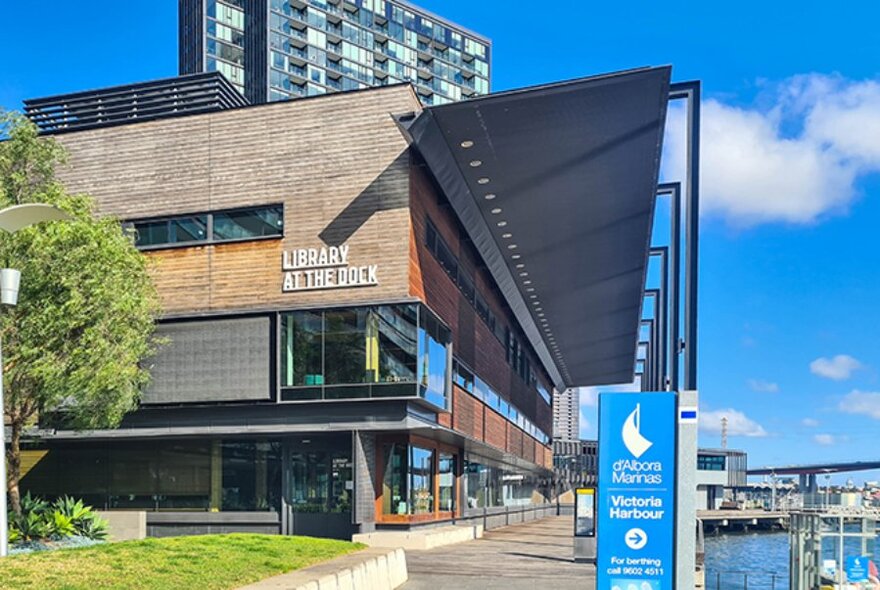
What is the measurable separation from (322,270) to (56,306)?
888 centimetres

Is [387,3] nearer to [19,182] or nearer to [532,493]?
[532,493]

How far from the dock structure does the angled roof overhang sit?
7513 cm

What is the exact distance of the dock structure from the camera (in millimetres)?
117000

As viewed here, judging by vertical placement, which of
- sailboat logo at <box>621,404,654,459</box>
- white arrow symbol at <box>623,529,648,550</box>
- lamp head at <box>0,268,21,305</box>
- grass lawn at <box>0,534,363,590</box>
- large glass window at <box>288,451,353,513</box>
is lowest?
large glass window at <box>288,451,353,513</box>

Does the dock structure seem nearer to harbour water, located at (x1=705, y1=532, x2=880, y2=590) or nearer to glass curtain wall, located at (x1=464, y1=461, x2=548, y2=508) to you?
harbour water, located at (x1=705, y1=532, x2=880, y2=590)

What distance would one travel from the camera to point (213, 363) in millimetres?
29672

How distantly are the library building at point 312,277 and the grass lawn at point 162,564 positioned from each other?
1086cm

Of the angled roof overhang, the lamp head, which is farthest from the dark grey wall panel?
the lamp head

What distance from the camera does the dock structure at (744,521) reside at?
4606 inches

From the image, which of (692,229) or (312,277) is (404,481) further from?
(692,229)

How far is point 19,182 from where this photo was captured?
22.6m

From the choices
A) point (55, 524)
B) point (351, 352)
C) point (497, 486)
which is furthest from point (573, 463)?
point (55, 524)

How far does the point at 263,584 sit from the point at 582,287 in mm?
34364

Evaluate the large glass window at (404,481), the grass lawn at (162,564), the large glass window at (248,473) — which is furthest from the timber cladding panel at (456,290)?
the grass lawn at (162,564)
